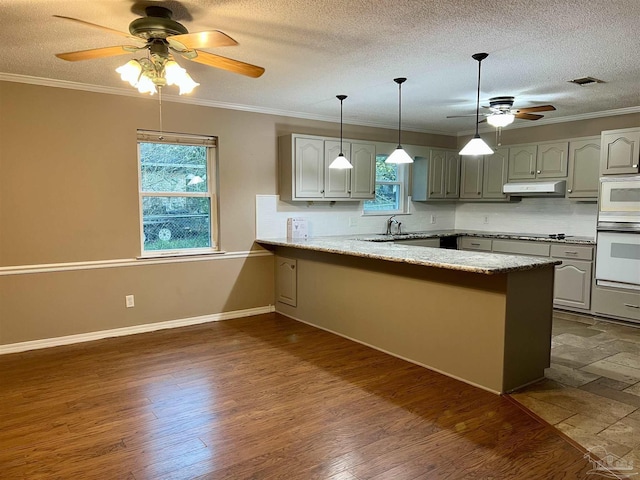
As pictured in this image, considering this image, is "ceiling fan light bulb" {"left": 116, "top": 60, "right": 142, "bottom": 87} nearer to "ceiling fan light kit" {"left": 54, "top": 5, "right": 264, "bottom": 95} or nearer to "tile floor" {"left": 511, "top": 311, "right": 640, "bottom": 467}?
"ceiling fan light kit" {"left": 54, "top": 5, "right": 264, "bottom": 95}

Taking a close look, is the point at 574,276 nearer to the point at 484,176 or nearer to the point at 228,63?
the point at 484,176

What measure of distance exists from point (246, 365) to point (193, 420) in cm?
93

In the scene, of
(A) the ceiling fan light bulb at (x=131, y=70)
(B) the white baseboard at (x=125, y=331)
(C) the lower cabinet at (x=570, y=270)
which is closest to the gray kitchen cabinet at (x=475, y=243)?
(C) the lower cabinet at (x=570, y=270)

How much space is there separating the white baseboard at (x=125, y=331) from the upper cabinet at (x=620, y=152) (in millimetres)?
3990

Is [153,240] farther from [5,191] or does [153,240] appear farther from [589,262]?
[589,262]

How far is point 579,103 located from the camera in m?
4.77

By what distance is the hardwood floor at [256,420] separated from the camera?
2.25 meters

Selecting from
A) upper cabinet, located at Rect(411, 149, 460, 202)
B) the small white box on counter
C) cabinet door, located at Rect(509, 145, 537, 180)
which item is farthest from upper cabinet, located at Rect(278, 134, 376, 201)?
cabinet door, located at Rect(509, 145, 537, 180)

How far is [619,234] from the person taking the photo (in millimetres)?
4656

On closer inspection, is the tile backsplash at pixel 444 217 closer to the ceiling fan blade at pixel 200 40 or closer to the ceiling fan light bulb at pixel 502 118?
the ceiling fan light bulb at pixel 502 118

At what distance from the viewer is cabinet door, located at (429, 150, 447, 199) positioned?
6444 millimetres

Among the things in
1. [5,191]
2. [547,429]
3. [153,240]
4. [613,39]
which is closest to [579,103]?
[613,39]

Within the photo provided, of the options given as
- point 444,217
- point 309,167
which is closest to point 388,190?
point 444,217

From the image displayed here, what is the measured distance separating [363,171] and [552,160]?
232cm
